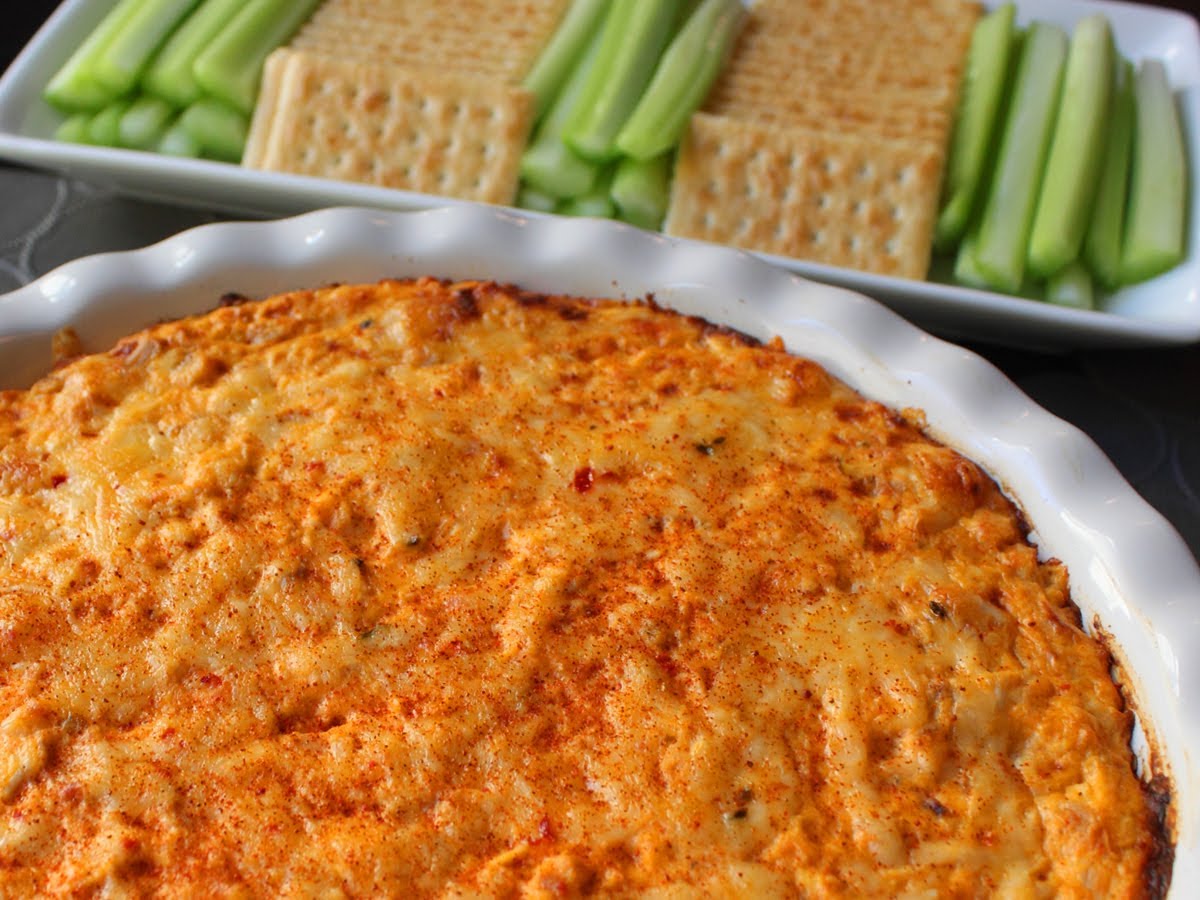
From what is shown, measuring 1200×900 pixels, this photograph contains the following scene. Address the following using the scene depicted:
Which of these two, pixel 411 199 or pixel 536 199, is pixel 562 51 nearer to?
pixel 536 199

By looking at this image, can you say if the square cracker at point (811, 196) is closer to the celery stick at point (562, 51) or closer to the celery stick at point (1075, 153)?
the celery stick at point (1075, 153)

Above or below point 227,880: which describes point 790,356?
above

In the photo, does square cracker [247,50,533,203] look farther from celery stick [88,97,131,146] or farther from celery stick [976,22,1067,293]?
celery stick [976,22,1067,293]

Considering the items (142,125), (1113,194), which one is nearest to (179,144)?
(142,125)

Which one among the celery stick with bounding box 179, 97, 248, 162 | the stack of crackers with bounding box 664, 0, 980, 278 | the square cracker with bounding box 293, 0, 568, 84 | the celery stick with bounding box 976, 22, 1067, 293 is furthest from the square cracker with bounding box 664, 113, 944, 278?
the celery stick with bounding box 179, 97, 248, 162

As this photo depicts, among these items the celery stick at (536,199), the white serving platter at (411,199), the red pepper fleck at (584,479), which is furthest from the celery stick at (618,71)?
the red pepper fleck at (584,479)

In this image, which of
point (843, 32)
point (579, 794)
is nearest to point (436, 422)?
point (579, 794)

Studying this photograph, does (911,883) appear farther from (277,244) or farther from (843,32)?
(843,32)

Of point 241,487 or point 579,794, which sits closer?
point 579,794
